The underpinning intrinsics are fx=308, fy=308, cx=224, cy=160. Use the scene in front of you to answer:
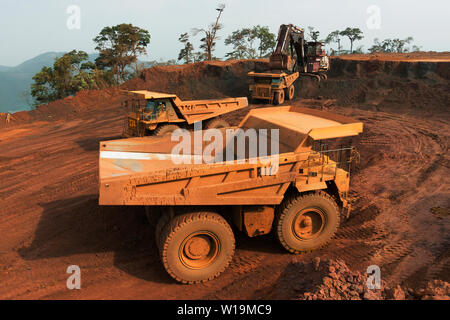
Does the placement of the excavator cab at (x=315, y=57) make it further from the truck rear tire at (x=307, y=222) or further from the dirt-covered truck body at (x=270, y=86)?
the truck rear tire at (x=307, y=222)

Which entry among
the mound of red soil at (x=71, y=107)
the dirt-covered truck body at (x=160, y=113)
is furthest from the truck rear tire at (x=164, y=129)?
the mound of red soil at (x=71, y=107)

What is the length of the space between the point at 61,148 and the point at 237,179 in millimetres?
10353

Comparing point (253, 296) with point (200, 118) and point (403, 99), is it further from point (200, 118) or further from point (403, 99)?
point (403, 99)

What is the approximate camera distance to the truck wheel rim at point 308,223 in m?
5.08

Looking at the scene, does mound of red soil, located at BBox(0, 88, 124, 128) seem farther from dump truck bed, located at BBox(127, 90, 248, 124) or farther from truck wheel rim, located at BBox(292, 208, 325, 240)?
truck wheel rim, located at BBox(292, 208, 325, 240)

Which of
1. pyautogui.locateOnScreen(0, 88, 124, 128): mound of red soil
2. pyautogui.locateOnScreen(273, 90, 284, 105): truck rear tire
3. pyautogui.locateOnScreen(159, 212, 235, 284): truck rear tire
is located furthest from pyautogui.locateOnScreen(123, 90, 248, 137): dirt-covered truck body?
pyautogui.locateOnScreen(0, 88, 124, 128): mound of red soil

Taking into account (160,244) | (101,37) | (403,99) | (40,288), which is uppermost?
(101,37)

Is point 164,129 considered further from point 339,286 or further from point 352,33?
point 352,33

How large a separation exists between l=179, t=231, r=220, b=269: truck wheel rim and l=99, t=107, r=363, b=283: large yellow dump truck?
0.01 m

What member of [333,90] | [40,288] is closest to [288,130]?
[40,288]

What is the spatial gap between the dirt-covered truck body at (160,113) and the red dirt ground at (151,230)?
205 cm

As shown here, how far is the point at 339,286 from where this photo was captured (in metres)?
3.85

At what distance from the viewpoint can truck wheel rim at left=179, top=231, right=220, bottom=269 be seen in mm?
4479

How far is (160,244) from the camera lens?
4469 mm
